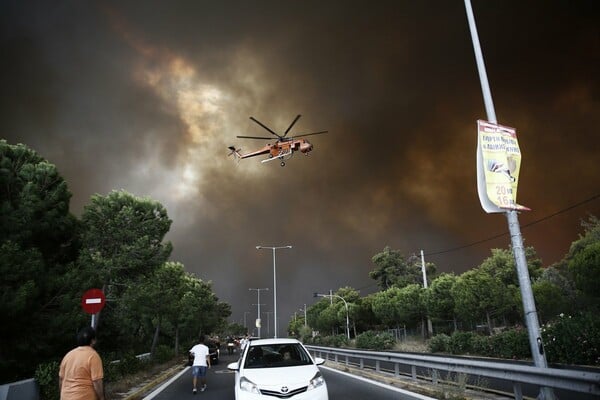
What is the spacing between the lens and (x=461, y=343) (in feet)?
104

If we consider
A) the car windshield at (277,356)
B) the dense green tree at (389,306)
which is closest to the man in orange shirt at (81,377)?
the car windshield at (277,356)

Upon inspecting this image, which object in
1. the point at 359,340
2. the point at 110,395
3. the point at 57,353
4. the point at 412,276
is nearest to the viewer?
the point at 110,395

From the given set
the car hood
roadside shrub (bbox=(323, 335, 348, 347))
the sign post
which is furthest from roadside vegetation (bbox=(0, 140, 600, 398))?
the car hood

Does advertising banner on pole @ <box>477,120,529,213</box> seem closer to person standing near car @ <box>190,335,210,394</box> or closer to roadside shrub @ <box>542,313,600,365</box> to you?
person standing near car @ <box>190,335,210,394</box>

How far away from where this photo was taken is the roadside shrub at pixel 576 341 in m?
17.9

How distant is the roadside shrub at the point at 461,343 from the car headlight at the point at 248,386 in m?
26.7

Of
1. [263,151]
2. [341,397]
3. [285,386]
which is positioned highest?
[263,151]

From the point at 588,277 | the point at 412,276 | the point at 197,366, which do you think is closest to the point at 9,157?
the point at 197,366

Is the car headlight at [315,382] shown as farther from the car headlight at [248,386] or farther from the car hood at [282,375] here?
the car headlight at [248,386]

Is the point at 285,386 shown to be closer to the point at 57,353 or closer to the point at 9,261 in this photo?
Answer: the point at 9,261

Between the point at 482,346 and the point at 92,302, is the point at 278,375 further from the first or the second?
the point at 482,346

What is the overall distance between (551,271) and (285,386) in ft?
212

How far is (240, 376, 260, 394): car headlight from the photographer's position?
25.4 feet

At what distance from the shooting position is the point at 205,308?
6394cm
